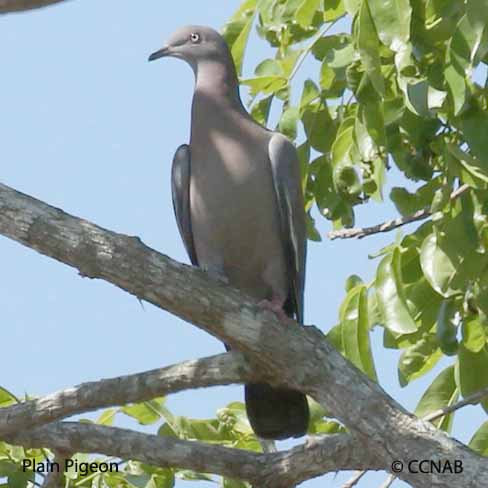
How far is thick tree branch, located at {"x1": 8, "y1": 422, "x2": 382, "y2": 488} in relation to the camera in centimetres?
393

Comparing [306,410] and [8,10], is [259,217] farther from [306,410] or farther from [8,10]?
[8,10]

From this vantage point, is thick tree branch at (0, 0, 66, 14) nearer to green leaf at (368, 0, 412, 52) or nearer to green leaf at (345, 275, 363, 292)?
green leaf at (368, 0, 412, 52)

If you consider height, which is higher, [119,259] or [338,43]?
[338,43]

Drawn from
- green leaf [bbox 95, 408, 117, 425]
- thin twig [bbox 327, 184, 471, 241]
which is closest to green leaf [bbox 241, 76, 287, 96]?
thin twig [bbox 327, 184, 471, 241]

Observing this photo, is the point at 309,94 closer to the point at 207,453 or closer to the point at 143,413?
the point at 143,413

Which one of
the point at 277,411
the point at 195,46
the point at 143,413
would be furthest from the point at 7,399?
the point at 195,46

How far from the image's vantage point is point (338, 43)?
445 centimetres

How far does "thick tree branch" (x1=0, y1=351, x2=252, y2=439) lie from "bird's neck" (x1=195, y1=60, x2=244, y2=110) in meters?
1.85

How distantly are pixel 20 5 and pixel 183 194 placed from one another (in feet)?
6.00

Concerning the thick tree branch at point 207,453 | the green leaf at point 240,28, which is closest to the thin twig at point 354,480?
the thick tree branch at point 207,453

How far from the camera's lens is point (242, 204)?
527 cm

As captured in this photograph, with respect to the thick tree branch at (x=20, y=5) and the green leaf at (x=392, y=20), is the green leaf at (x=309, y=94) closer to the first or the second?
the green leaf at (x=392, y=20)

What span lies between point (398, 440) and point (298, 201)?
1.66 meters

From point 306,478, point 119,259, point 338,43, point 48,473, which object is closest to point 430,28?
point 338,43
